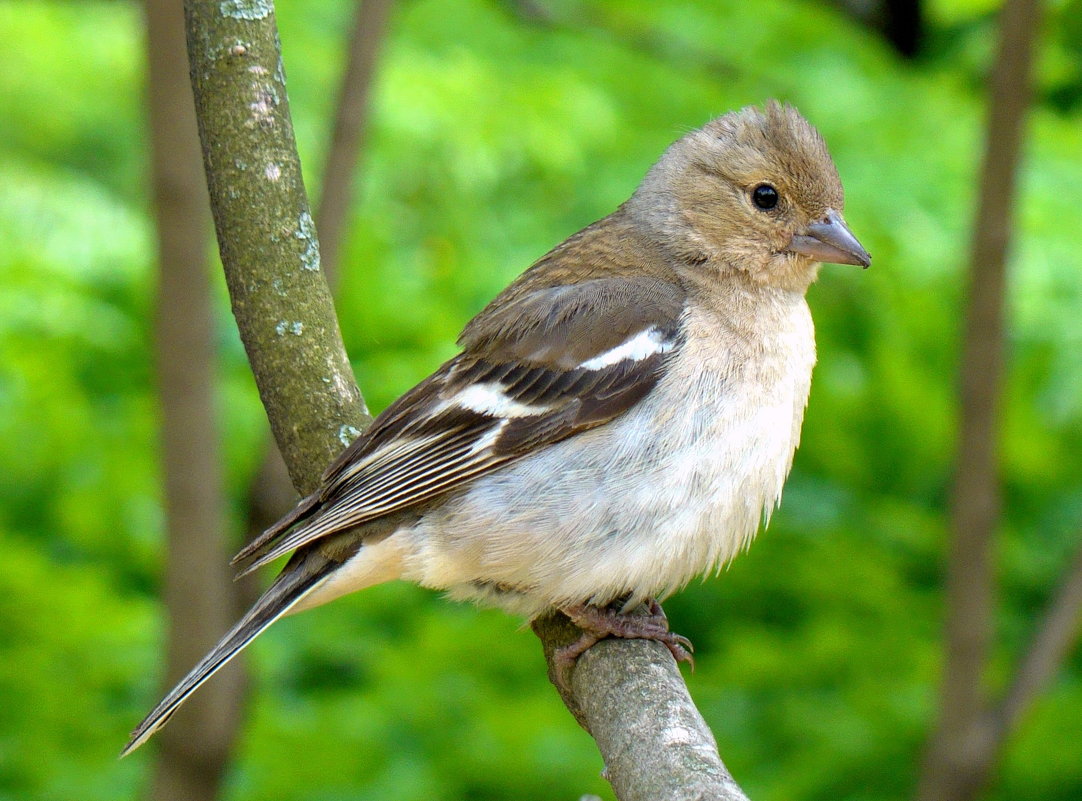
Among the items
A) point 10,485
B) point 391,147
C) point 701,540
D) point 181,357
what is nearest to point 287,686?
point 10,485

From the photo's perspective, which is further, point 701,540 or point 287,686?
point 287,686

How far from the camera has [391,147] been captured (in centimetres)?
552

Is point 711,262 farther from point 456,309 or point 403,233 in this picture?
point 403,233

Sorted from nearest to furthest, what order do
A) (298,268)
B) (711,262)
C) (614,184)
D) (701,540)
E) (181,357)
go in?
(298,268) → (701,540) → (711,262) → (181,357) → (614,184)

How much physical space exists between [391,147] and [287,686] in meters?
2.19

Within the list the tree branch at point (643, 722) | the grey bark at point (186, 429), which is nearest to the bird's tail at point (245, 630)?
the tree branch at point (643, 722)

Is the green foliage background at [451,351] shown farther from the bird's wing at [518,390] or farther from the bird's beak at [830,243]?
the bird's wing at [518,390]

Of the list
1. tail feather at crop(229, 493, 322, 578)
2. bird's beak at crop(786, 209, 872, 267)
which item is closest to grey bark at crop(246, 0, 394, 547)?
tail feather at crop(229, 493, 322, 578)

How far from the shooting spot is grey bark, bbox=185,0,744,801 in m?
2.80

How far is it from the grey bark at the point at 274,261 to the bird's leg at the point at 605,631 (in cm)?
4

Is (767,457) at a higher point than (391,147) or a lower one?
lower

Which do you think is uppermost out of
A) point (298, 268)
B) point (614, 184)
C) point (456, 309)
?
point (614, 184)

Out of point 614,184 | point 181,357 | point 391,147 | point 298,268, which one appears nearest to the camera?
point 298,268

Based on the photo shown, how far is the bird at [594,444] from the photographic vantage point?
3.21 meters
